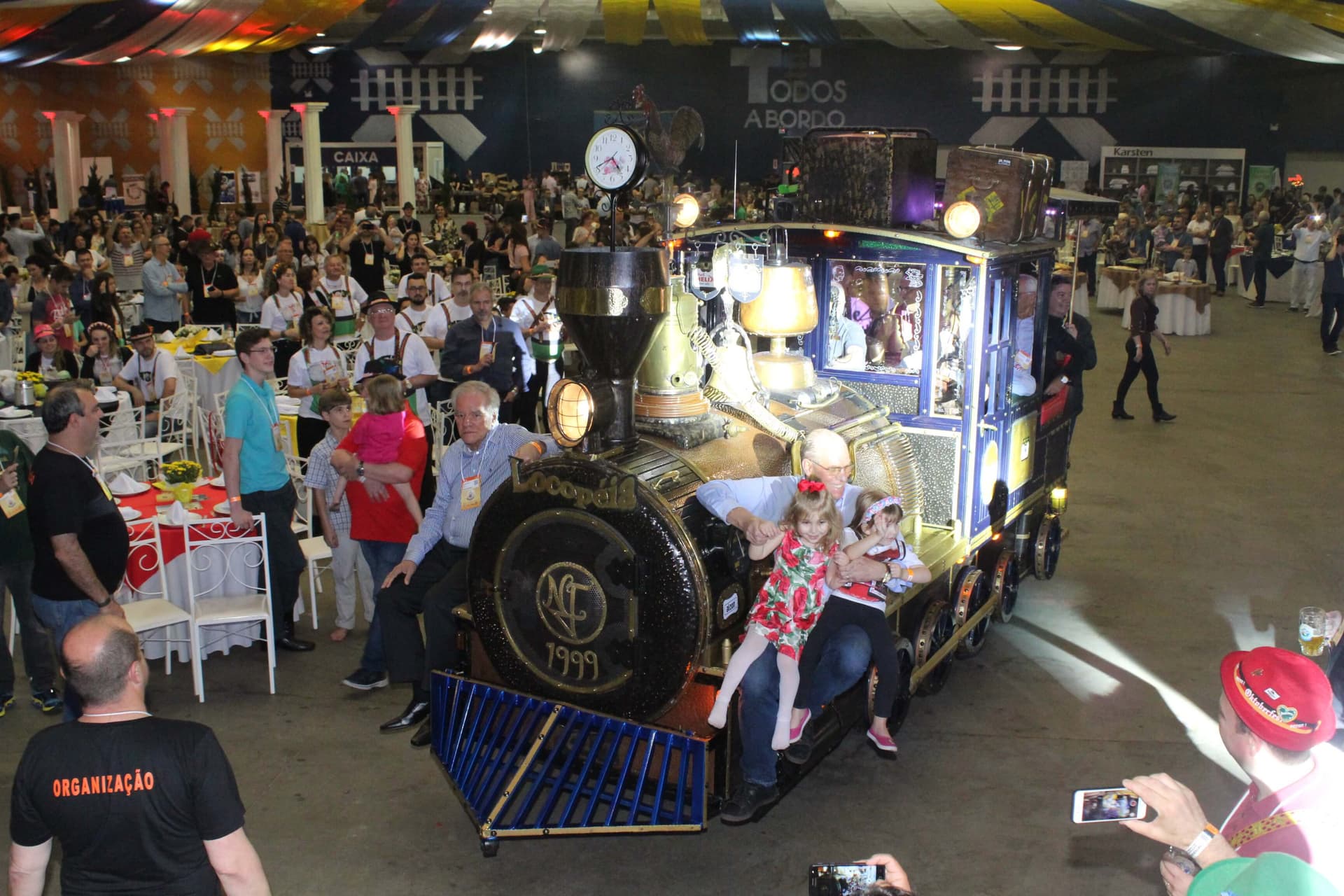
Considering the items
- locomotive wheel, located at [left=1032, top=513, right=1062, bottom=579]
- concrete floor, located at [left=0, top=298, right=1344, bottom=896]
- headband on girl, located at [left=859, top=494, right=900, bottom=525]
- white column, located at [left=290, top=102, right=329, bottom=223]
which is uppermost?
white column, located at [left=290, top=102, right=329, bottom=223]

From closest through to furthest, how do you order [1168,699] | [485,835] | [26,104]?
1. [485,835]
2. [1168,699]
3. [26,104]

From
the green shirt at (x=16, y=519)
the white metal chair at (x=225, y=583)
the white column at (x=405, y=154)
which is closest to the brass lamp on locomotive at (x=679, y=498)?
the white metal chair at (x=225, y=583)

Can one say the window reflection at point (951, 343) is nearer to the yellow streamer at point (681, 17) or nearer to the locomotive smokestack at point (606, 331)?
the locomotive smokestack at point (606, 331)

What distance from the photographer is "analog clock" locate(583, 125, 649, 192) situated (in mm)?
4754

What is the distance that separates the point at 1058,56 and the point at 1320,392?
1787 cm

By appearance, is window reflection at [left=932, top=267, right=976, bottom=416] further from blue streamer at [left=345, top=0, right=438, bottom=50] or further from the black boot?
blue streamer at [left=345, top=0, right=438, bottom=50]

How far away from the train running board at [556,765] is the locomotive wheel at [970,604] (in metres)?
2.16

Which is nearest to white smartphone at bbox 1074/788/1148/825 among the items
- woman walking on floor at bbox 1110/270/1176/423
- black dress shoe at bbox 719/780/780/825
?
black dress shoe at bbox 719/780/780/825

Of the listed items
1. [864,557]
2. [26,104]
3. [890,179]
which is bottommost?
[864,557]

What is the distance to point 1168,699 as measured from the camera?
250 inches

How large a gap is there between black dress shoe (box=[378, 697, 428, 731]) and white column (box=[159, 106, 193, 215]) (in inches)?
885

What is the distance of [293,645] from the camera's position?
6.83 meters

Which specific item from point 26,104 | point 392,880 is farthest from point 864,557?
point 26,104

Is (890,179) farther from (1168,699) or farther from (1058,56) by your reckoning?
(1058,56)
